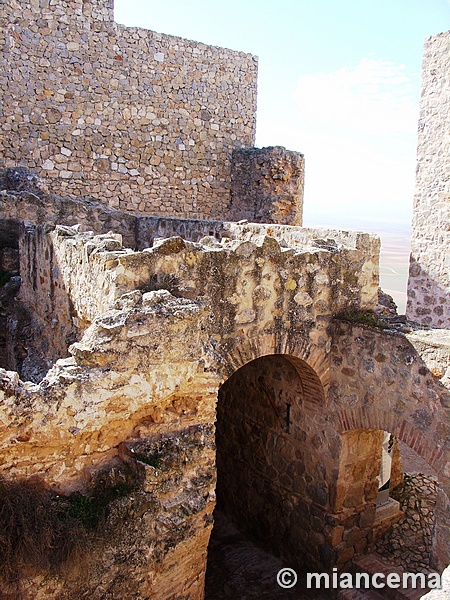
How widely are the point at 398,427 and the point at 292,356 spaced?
1.15 metres

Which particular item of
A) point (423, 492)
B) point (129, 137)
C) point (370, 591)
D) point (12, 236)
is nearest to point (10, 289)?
point (12, 236)

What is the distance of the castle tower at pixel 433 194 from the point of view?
8969mm

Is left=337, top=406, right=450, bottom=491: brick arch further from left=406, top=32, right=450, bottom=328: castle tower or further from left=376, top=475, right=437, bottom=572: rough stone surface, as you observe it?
left=406, top=32, right=450, bottom=328: castle tower

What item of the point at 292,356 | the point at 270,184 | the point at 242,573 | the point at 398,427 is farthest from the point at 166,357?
the point at 270,184

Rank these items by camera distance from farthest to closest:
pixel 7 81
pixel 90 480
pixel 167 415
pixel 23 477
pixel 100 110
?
pixel 100 110, pixel 7 81, pixel 167 415, pixel 90 480, pixel 23 477

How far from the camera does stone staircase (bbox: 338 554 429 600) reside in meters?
5.32

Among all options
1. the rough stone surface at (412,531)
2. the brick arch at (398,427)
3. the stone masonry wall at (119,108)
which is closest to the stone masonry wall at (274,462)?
the brick arch at (398,427)

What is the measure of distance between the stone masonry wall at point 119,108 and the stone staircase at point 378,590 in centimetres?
866

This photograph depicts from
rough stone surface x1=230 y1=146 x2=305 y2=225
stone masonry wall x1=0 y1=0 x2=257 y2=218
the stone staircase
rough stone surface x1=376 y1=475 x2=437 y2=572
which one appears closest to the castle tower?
rough stone surface x1=376 y1=475 x2=437 y2=572

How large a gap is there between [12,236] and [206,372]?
189 inches

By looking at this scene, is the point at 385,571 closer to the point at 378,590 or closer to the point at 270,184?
the point at 378,590

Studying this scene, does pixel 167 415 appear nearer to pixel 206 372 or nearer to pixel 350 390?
pixel 206 372

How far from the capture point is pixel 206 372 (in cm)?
340

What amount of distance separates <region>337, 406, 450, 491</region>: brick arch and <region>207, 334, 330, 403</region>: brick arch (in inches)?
13.5
